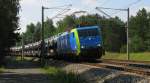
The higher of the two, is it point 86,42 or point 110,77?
point 86,42

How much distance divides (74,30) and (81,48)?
7.15ft

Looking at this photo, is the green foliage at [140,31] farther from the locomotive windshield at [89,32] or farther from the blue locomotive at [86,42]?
the locomotive windshield at [89,32]

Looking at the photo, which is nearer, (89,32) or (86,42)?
(86,42)

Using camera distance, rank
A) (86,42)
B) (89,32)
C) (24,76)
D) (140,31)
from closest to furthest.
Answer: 1. (24,76)
2. (86,42)
3. (89,32)
4. (140,31)

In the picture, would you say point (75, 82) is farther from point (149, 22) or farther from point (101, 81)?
point (149, 22)

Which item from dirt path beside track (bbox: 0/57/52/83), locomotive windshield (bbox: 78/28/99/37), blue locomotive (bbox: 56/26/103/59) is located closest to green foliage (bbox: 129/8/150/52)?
blue locomotive (bbox: 56/26/103/59)

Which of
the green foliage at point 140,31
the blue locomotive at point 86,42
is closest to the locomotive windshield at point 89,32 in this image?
the blue locomotive at point 86,42

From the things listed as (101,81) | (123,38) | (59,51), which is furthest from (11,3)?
(123,38)

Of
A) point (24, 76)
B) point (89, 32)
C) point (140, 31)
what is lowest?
point (24, 76)

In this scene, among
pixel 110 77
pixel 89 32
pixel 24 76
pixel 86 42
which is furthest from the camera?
pixel 89 32

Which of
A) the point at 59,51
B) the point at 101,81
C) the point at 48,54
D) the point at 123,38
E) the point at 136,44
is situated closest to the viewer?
the point at 101,81

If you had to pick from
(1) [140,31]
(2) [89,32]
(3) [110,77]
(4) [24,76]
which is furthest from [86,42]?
(1) [140,31]

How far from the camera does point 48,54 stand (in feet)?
231

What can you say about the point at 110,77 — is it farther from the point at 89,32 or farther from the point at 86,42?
the point at 89,32
